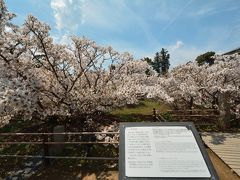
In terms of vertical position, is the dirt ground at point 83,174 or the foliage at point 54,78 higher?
the foliage at point 54,78

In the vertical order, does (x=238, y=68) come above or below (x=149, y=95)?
above

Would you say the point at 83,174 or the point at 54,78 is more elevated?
the point at 54,78

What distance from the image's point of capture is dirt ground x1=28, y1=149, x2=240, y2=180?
7.98m

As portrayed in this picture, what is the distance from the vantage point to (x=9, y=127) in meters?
15.4

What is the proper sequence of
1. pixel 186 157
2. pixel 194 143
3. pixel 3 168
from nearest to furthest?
pixel 186 157, pixel 194 143, pixel 3 168

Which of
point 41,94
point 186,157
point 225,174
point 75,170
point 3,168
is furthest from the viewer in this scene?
point 41,94

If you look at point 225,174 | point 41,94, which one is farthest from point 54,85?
point 225,174

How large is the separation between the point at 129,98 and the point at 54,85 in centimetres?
394

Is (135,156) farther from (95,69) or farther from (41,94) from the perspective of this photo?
(95,69)

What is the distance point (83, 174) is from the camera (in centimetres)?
836

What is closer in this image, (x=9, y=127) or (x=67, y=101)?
(x=67, y=101)

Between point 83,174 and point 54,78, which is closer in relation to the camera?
point 83,174

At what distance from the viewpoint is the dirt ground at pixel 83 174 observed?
7985 mm

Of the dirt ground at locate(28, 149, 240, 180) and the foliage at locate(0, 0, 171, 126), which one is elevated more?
the foliage at locate(0, 0, 171, 126)
